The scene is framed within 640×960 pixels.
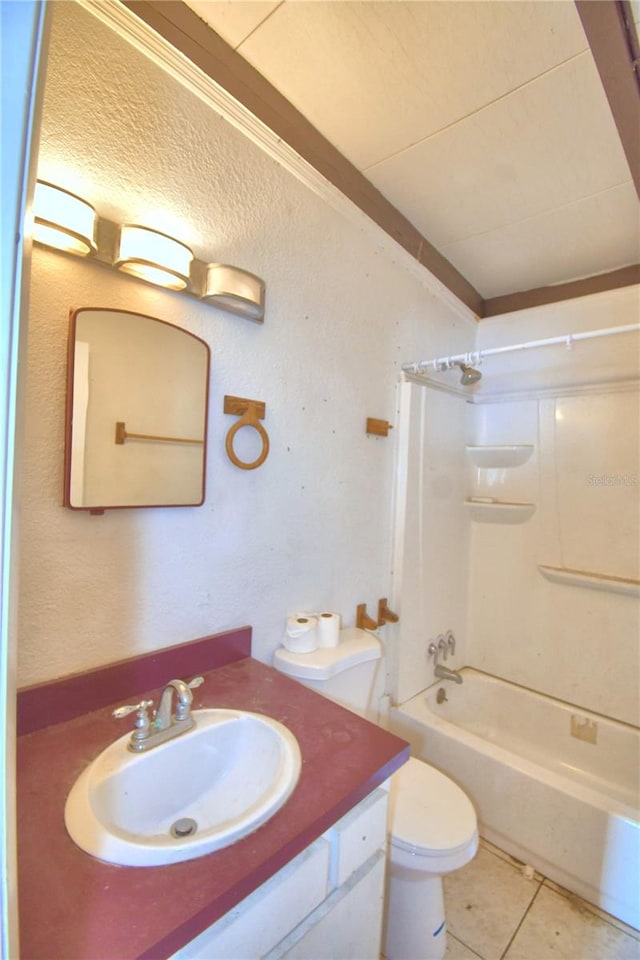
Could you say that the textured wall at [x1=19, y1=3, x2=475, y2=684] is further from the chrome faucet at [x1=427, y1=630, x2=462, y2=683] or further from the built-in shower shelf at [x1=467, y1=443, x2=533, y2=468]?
the built-in shower shelf at [x1=467, y1=443, x2=533, y2=468]

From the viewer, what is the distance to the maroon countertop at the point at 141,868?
1.71ft

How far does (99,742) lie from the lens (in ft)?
2.84

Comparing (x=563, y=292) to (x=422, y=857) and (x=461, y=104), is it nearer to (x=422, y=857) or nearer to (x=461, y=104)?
(x=461, y=104)

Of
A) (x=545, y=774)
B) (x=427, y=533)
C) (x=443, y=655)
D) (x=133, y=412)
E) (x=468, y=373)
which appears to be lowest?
(x=545, y=774)

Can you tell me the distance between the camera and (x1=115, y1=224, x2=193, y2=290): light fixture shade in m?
0.94

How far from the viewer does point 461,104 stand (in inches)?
50.4

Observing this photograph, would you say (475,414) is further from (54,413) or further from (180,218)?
(54,413)

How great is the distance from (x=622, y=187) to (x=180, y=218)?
164 centimetres

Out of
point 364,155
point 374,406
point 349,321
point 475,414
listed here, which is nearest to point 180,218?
point 349,321

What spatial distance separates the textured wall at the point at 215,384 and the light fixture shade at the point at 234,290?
0.14ft

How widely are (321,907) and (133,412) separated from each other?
1.09m

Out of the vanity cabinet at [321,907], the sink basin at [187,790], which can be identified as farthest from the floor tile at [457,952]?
the sink basin at [187,790]

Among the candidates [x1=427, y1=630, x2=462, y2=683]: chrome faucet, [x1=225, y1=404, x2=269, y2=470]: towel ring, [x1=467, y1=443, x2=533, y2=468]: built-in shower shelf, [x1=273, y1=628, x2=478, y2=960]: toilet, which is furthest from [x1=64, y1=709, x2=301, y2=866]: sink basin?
[x1=467, y1=443, x2=533, y2=468]: built-in shower shelf

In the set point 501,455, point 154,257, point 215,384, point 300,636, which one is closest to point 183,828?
point 300,636
